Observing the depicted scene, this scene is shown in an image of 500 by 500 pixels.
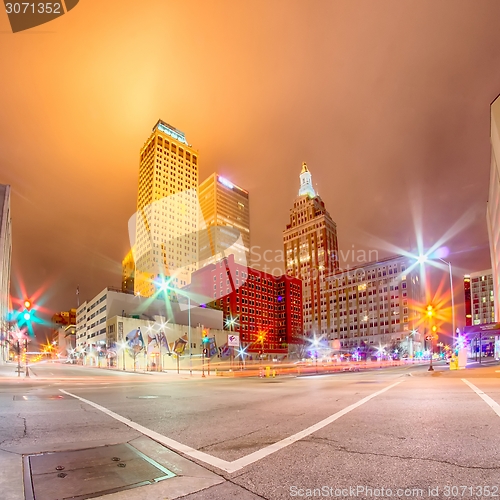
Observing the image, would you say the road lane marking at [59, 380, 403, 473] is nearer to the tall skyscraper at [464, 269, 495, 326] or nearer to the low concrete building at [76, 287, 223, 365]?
the low concrete building at [76, 287, 223, 365]

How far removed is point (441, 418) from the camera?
8.12 m

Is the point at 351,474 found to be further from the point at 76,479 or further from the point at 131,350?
the point at 131,350

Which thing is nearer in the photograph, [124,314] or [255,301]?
[124,314]

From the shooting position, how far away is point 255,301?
571 feet

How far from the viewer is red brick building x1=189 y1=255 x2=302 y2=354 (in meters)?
164

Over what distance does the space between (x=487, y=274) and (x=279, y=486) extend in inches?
8615

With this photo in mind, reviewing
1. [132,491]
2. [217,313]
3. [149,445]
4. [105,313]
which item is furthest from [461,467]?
[217,313]

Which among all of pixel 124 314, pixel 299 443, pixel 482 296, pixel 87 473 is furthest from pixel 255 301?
pixel 87 473

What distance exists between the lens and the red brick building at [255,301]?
536 feet

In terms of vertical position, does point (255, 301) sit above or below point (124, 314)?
above

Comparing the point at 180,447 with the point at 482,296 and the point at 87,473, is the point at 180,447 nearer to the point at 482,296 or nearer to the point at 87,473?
the point at 87,473

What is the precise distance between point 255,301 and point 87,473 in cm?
17070

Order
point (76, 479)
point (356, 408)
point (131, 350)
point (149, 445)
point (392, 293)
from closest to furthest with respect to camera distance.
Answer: point (76, 479) → point (149, 445) → point (356, 408) → point (131, 350) → point (392, 293)

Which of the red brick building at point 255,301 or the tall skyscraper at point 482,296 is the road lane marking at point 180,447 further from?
the tall skyscraper at point 482,296
